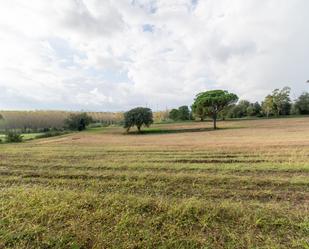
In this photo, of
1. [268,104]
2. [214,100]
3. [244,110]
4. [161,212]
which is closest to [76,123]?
[214,100]

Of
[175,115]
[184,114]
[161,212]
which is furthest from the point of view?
[175,115]

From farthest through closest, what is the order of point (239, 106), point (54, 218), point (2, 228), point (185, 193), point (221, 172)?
point (239, 106), point (221, 172), point (185, 193), point (54, 218), point (2, 228)

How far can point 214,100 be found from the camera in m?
40.7

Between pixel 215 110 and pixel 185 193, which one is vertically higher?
pixel 215 110

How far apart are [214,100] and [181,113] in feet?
132

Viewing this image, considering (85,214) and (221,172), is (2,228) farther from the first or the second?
(221,172)

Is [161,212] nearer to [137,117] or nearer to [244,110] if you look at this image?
[137,117]

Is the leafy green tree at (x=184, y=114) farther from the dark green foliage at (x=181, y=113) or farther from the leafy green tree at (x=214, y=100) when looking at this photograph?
the leafy green tree at (x=214, y=100)

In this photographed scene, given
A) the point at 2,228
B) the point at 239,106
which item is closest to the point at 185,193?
the point at 2,228

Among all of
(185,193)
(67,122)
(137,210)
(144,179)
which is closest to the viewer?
(137,210)

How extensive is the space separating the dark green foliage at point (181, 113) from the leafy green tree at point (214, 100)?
120ft

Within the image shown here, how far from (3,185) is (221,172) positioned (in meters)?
7.13

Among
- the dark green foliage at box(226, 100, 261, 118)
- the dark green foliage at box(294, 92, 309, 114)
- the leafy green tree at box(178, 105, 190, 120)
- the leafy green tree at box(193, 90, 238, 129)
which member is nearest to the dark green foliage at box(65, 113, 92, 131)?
the leafy green tree at box(193, 90, 238, 129)

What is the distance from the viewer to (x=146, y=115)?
4431cm
